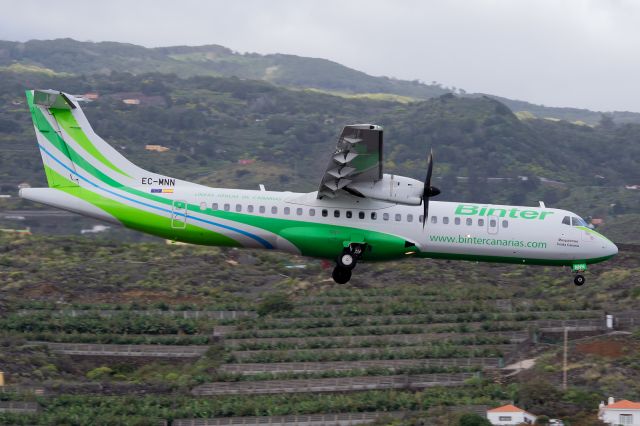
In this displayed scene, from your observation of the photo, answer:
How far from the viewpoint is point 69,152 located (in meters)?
42.4

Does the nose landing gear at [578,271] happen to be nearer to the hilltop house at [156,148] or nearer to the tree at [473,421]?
the tree at [473,421]

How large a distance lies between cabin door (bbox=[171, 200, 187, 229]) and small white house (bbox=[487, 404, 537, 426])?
19.6 metres

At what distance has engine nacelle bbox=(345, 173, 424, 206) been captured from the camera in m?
39.7

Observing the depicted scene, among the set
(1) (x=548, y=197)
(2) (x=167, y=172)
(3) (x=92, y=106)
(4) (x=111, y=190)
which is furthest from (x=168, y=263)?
(3) (x=92, y=106)

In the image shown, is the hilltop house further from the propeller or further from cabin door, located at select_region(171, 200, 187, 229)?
the propeller

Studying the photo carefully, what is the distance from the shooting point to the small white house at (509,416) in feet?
169

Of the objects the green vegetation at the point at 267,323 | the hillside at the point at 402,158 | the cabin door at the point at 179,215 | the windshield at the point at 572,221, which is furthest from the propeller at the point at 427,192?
the hillside at the point at 402,158

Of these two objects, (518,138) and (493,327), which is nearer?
(493,327)

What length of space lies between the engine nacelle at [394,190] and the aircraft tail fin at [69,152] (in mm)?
9216

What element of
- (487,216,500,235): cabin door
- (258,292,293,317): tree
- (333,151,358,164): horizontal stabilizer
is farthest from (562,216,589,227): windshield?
(258,292,293,317): tree

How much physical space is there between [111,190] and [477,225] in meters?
14.7

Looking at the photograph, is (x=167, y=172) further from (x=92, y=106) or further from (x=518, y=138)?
(x=518, y=138)

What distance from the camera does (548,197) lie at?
156 m

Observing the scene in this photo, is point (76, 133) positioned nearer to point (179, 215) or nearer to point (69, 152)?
point (69, 152)
